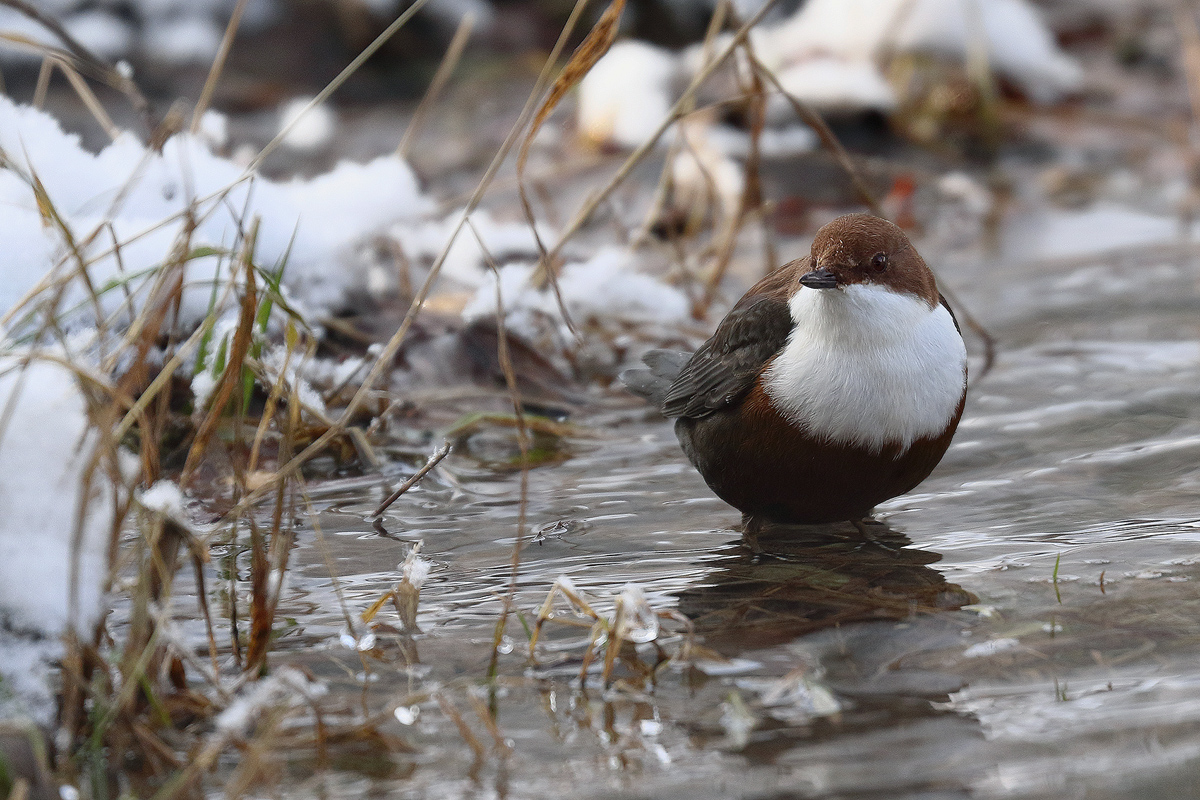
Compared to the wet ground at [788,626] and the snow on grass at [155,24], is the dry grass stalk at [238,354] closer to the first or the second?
the wet ground at [788,626]

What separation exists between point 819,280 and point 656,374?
1.09 m

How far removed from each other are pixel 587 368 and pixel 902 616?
2.57 metres

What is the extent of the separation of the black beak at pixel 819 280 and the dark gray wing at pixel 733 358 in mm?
255

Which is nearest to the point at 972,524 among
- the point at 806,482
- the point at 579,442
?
the point at 806,482

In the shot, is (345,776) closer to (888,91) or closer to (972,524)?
(972,524)

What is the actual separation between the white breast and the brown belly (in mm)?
37

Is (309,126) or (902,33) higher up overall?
(902,33)

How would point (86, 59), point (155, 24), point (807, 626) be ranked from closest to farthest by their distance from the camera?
1. point (807, 626)
2. point (86, 59)
3. point (155, 24)

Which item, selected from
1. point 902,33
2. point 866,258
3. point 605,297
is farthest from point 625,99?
point 866,258

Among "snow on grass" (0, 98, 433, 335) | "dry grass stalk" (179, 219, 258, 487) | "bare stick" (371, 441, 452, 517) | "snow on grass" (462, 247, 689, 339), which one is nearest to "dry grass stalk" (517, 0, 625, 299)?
"bare stick" (371, 441, 452, 517)

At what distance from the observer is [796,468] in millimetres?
3148

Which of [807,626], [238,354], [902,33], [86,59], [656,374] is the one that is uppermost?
[902,33]

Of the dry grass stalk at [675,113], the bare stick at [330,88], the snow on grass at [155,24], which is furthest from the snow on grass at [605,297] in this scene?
the snow on grass at [155,24]

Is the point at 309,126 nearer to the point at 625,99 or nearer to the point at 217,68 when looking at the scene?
the point at 625,99
